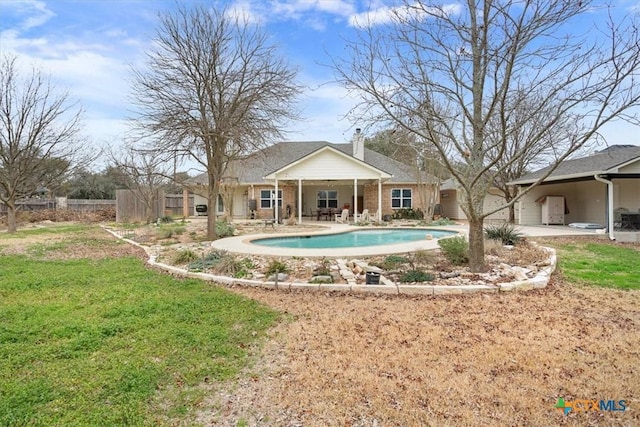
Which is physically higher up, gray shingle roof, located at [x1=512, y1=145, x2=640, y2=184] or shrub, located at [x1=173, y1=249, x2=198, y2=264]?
gray shingle roof, located at [x1=512, y1=145, x2=640, y2=184]

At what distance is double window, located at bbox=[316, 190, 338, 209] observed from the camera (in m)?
27.1

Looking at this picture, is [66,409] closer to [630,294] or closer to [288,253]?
[288,253]

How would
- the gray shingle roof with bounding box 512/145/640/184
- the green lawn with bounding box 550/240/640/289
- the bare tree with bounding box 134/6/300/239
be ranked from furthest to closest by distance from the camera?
the gray shingle roof with bounding box 512/145/640/184 < the bare tree with bounding box 134/6/300/239 < the green lawn with bounding box 550/240/640/289

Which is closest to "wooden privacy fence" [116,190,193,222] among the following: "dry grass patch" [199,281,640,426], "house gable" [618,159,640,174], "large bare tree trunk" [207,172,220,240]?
"large bare tree trunk" [207,172,220,240]

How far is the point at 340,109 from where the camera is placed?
24.8 feet

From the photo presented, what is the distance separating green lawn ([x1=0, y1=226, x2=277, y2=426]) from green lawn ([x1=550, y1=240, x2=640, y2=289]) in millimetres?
6344

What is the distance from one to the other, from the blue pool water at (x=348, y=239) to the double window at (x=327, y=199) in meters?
10.2

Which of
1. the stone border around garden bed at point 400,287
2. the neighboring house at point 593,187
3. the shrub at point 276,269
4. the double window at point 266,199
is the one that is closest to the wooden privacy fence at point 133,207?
the double window at point 266,199

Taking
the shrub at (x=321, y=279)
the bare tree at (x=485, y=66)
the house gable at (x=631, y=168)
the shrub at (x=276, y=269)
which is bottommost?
the shrub at (x=321, y=279)

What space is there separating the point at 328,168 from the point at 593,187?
1369 centimetres

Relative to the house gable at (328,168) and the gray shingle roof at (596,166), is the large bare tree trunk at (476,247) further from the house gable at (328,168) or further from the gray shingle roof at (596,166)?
the house gable at (328,168)

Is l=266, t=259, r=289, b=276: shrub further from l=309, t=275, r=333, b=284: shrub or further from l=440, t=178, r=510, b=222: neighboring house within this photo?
l=440, t=178, r=510, b=222: neighboring house

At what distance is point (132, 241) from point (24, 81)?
38.8 feet

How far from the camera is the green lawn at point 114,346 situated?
9.21ft
